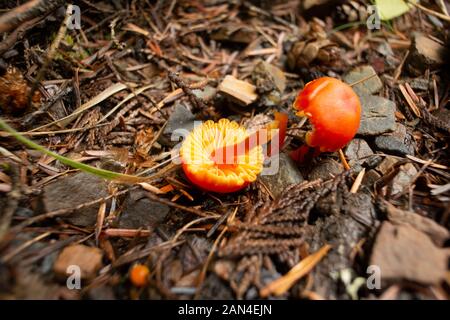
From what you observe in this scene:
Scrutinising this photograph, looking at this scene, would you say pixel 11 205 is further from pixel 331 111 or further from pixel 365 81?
pixel 365 81

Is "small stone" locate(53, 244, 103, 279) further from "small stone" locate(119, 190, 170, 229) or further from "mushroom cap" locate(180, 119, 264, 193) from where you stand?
"mushroom cap" locate(180, 119, 264, 193)

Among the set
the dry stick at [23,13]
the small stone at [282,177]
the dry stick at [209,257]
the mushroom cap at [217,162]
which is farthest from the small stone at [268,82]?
the dry stick at [23,13]

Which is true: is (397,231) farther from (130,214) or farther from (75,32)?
(75,32)

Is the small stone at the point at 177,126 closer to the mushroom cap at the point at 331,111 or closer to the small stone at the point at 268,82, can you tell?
the small stone at the point at 268,82

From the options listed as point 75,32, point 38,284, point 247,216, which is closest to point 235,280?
point 247,216

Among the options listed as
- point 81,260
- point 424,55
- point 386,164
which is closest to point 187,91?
point 81,260
